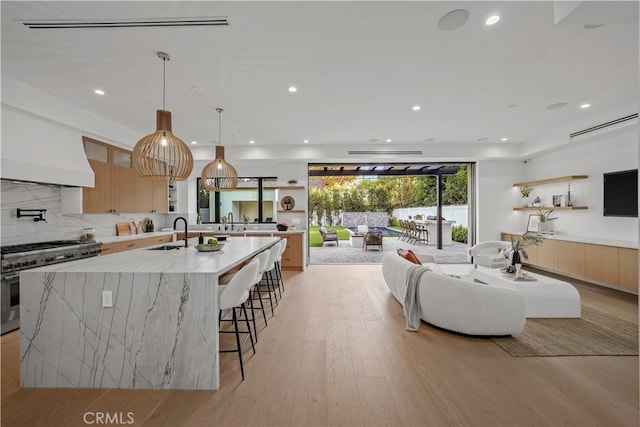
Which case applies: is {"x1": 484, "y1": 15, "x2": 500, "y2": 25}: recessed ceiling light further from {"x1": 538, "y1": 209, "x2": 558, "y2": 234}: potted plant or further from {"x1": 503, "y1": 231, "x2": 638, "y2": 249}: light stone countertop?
{"x1": 538, "y1": 209, "x2": 558, "y2": 234}: potted plant

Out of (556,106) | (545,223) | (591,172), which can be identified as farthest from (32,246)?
(591,172)

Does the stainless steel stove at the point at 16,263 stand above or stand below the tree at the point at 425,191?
below

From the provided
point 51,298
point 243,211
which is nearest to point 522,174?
point 243,211

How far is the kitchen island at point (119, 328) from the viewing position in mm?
2086

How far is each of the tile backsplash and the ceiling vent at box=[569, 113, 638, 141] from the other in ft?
27.4

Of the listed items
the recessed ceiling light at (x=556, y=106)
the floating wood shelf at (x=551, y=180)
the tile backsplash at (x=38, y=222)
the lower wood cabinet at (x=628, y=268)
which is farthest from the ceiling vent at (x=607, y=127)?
the tile backsplash at (x=38, y=222)

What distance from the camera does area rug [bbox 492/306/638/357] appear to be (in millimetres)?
2627

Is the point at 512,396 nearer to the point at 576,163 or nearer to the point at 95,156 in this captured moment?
the point at 576,163

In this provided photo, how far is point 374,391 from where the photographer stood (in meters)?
2.06

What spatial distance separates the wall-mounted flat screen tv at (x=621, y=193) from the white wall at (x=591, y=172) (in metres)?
0.16

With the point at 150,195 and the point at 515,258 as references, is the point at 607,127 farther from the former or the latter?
the point at 150,195

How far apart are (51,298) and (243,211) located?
531 cm

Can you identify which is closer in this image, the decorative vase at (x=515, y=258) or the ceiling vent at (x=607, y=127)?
the decorative vase at (x=515, y=258)
